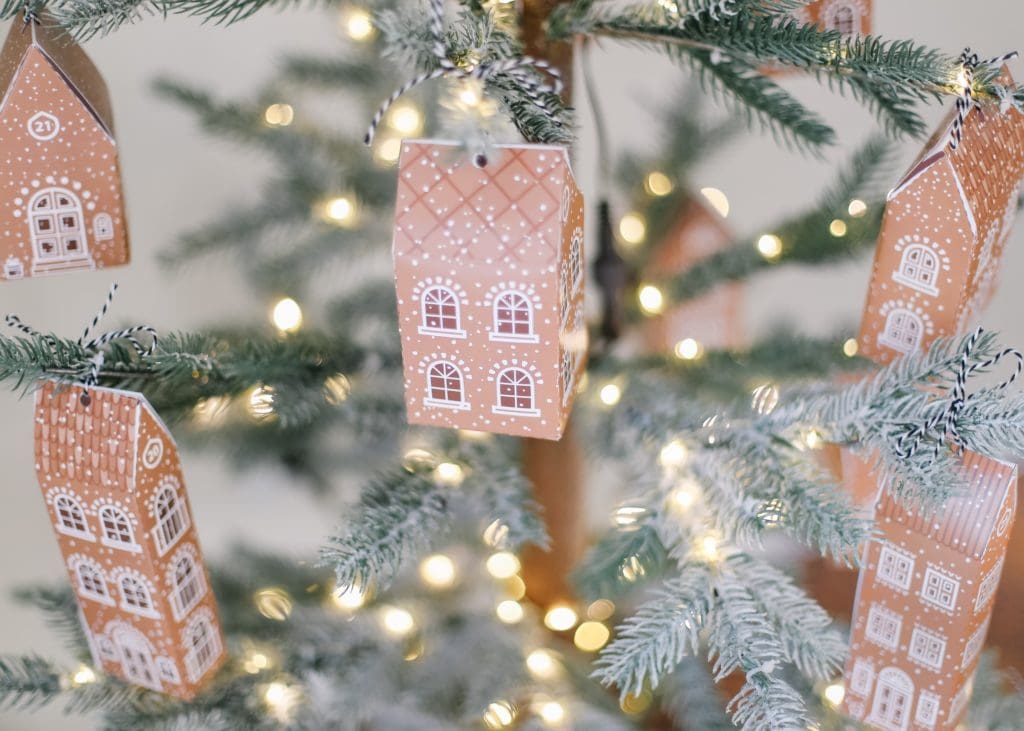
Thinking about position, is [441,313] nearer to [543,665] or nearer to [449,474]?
[449,474]

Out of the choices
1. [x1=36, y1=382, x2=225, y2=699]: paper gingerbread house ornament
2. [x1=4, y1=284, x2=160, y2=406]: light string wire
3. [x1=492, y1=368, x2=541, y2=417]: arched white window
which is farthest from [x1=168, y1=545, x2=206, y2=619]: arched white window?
[x1=492, y1=368, x2=541, y2=417]: arched white window

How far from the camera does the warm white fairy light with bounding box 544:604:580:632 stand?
0.95 meters

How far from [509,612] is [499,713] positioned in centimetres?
12

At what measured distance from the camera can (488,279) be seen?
1.89 feet

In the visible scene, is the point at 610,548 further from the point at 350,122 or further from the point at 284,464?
the point at 350,122

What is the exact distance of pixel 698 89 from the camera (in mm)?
1018

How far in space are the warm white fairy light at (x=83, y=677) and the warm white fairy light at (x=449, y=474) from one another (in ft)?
0.95

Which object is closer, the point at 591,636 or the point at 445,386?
the point at 445,386

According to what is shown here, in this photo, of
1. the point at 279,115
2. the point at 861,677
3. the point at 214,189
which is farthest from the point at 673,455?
the point at 214,189

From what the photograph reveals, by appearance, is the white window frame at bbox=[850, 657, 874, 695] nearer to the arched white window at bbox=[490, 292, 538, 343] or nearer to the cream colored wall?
the arched white window at bbox=[490, 292, 538, 343]

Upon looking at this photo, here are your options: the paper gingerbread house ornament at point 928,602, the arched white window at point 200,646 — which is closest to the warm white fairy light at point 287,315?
the arched white window at point 200,646

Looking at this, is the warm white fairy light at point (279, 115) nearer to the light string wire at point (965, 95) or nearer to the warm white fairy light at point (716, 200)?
the warm white fairy light at point (716, 200)

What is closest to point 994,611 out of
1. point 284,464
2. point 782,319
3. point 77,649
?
point 782,319

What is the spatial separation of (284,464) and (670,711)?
0.42 meters
